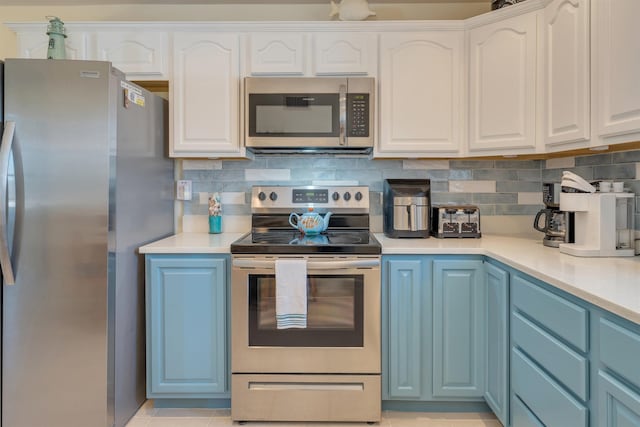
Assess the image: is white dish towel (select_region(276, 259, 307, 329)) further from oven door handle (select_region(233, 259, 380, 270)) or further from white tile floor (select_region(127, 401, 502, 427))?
white tile floor (select_region(127, 401, 502, 427))

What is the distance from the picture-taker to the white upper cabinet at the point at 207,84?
2.21m

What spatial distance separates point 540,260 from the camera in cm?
158

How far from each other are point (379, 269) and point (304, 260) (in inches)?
14.6

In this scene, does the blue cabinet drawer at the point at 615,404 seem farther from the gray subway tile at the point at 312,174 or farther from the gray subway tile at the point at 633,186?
the gray subway tile at the point at 312,174

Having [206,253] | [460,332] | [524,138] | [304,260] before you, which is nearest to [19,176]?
[206,253]

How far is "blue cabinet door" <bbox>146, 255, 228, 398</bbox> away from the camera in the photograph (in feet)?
6.40

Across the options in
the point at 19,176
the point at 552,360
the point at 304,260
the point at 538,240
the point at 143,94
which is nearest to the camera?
the point at 552,360

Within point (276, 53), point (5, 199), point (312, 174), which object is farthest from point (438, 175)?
point (5, 199)

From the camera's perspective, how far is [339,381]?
74.4 inches

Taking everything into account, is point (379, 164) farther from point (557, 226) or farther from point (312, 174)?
point (557, 226)

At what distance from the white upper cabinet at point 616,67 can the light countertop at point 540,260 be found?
51 cm

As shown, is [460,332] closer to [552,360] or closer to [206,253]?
[552,360]

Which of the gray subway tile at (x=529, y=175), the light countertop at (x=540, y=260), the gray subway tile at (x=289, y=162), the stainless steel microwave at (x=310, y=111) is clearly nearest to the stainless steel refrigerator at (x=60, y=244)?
the light countertop at (x=540, y=260)

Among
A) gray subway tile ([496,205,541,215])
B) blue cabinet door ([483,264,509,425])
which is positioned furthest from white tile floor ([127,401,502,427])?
gray subway tile ([496,205,541,215])
